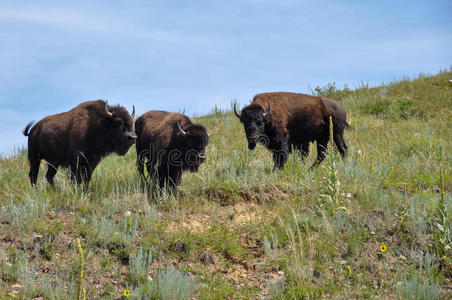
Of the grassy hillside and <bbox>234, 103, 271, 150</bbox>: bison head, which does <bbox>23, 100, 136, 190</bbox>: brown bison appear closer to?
the grassy hillside

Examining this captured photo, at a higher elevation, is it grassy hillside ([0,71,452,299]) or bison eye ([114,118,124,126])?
bison eye ([114,118,124,126])

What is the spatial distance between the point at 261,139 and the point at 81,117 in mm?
4019

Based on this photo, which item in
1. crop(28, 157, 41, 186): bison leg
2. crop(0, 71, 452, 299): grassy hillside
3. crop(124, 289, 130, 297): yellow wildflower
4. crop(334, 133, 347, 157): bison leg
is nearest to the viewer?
crop(124, 289, 130, 297): yellow wildflower

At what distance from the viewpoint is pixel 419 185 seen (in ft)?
25.8

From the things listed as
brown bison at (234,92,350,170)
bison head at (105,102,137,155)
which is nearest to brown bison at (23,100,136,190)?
bison head at (105,102,137,155)

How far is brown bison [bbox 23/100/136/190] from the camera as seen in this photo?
790 cm

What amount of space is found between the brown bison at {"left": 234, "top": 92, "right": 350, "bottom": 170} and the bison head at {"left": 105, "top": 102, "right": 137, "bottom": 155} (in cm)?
272

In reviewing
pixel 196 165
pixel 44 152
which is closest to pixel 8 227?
pixel 44 152

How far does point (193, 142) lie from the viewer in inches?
314

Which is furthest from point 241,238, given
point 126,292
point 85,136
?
point 85,136

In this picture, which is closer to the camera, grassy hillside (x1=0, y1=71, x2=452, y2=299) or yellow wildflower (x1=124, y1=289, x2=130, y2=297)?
yellow wildflower (x1=124, y1=289, x2=130, y2=297)

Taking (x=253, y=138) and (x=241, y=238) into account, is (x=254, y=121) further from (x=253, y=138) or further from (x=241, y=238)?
(x=241, y=238)

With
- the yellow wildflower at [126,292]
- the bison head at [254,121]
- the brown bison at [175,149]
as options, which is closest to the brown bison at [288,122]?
the bison head at [254,121]

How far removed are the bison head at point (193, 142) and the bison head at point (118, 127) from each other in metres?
0.93
